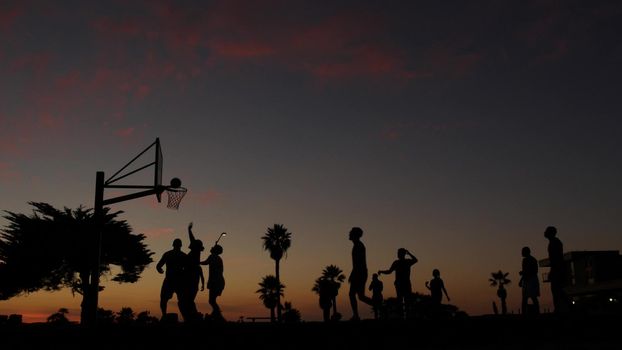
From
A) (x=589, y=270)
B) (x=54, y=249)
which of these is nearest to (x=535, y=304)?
(x=54, y=249)

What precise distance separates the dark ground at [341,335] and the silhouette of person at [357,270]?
931 millimetres

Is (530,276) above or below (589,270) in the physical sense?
below

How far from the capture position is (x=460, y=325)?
1202 centimetres

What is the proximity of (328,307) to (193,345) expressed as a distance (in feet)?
33.3

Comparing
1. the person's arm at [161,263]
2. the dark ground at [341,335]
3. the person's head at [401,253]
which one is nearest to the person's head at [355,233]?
the dark ground at [341,335]

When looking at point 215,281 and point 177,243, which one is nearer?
point 177,243

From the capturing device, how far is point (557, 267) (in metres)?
14.2

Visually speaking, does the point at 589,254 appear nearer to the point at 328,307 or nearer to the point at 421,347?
the point at 328,307

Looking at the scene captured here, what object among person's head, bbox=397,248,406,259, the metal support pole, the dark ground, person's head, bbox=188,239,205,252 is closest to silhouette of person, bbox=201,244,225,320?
person's head, bbox=188,239,205,252

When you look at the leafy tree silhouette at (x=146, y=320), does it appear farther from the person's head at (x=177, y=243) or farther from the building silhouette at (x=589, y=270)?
the building silhouette at (x=589, y=270)

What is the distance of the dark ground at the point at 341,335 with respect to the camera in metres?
10.1

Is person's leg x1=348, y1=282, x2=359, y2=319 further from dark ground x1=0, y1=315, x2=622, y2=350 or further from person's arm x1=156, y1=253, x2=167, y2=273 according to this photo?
person's arm x1=156, y1=253, x2=167, y2=273

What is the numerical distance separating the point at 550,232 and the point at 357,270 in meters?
4.90

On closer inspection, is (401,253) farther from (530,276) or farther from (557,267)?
(557,267)
